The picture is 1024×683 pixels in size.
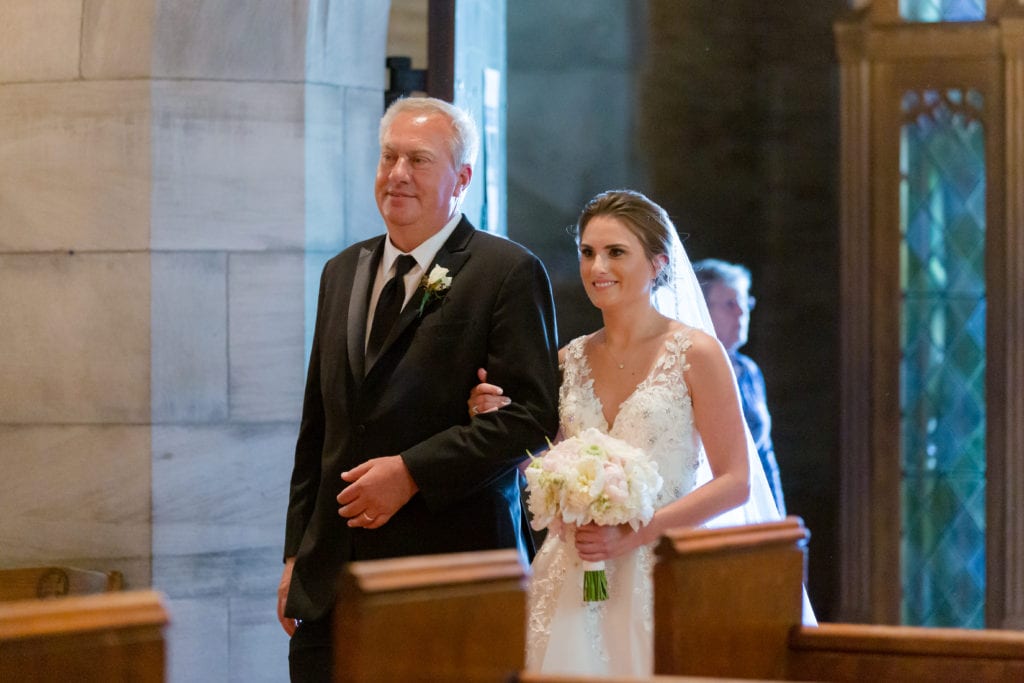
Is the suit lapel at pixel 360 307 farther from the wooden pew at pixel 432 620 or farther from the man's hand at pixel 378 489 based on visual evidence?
the wooden pew at pixel 432 620

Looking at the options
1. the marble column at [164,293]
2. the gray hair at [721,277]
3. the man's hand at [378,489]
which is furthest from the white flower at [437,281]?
the gray hair at [721,277]

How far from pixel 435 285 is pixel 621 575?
0.87m

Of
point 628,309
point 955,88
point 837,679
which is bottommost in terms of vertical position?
point 837,679

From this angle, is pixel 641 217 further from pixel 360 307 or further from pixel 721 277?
pixel 721 277

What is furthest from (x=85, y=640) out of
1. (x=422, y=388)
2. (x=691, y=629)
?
(x=422, y=388)

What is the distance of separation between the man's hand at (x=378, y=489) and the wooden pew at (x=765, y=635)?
82 cm

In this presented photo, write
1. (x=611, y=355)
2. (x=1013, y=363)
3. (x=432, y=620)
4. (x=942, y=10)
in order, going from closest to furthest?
(x=432, y=620) → (x=611, y=355) → (x=1013, y=363) → (x=942, y=10)

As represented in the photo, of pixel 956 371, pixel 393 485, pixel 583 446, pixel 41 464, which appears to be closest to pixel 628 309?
pixel 583 446

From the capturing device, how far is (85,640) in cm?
179

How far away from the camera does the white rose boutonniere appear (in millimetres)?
3232

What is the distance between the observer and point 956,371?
714cm

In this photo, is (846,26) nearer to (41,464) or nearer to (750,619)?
(41,464)

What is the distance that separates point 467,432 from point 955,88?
4.82 metres

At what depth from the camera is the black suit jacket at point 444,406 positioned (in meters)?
3.20
